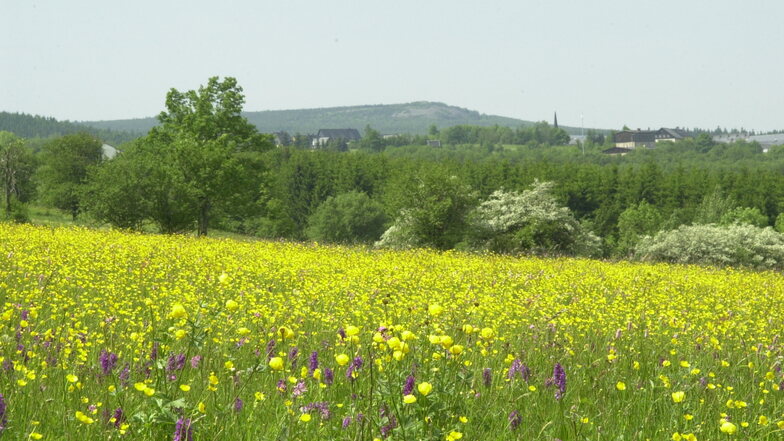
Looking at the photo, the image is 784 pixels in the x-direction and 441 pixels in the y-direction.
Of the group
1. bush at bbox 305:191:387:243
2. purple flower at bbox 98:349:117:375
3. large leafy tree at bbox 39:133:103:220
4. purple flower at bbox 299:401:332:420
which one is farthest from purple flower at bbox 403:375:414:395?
bush at bbox 305:191:387:243

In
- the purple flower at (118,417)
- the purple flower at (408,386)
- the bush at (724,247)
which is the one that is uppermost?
the purple flower at (408,386)

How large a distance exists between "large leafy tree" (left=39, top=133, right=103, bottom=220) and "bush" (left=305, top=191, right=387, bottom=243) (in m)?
25.8

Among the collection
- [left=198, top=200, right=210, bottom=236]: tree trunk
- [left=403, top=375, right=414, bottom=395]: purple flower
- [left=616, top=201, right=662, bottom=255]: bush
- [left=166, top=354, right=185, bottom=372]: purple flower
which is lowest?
[left=616, top=201, right=662, bottom=255]: bush

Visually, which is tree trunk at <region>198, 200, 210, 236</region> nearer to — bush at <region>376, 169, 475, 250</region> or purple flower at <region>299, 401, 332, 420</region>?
bush at <region>376, 169, 475, 250</region>

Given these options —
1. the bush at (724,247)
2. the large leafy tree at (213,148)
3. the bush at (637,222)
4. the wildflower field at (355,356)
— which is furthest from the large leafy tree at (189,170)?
the bush at (637,222)

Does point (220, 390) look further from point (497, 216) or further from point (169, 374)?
point (497, 216)

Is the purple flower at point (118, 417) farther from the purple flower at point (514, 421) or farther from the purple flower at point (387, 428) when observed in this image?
the purple flower at point (514, 421)

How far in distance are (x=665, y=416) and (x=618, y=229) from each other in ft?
241

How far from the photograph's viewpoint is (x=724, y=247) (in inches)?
1209

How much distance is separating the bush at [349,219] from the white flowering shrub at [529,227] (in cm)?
4494

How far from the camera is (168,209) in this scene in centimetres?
2728

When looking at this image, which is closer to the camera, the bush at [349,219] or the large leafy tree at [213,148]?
the large leafy tree at [213,148]

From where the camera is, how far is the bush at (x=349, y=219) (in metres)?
78.9

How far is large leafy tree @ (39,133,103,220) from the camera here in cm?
6241
